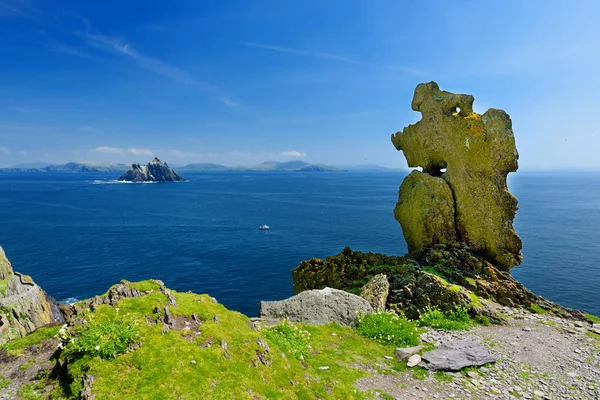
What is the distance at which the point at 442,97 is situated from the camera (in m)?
35.2

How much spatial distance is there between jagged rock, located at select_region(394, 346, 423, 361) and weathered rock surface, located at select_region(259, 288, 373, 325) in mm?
4264

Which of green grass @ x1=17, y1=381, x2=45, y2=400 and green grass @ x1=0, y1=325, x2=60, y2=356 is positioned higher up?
green grass @ x1=17, y1=381, x2=45, y2=400

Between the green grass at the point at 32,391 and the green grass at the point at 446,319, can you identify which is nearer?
the green grass at the point at 32,391

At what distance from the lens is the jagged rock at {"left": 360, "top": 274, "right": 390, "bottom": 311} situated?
24.2 m

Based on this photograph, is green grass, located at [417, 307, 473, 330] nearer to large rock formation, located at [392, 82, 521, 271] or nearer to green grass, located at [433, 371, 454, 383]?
green grass, located at [433, 371, 454, 383]

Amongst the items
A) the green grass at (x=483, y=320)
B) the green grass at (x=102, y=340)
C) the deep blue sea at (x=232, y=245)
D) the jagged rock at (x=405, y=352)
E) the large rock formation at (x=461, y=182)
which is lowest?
the deep blue sea at (x=232, y=245)

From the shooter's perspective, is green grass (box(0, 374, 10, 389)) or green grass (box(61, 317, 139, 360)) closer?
green grass (box(61, 317, 139, 360))

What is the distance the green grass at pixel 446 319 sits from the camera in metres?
21.2

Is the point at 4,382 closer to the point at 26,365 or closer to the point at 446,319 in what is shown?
the point at 26,365

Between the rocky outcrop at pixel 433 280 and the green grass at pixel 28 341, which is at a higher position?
the green grass at pixel 28 341

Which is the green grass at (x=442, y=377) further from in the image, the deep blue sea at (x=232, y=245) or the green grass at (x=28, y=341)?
the deep blue sea at (x=232, y=245)

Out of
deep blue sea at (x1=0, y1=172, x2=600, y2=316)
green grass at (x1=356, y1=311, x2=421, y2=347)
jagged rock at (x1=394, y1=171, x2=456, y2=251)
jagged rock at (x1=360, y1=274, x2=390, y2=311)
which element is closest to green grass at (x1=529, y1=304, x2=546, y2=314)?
jagged rock at (x1=394, y1=171, x2=456, y2=251)

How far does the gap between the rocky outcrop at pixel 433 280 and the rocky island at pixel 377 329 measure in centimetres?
12

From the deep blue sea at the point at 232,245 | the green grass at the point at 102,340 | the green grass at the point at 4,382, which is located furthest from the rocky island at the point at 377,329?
the deep blue sea at the point at 232,245
